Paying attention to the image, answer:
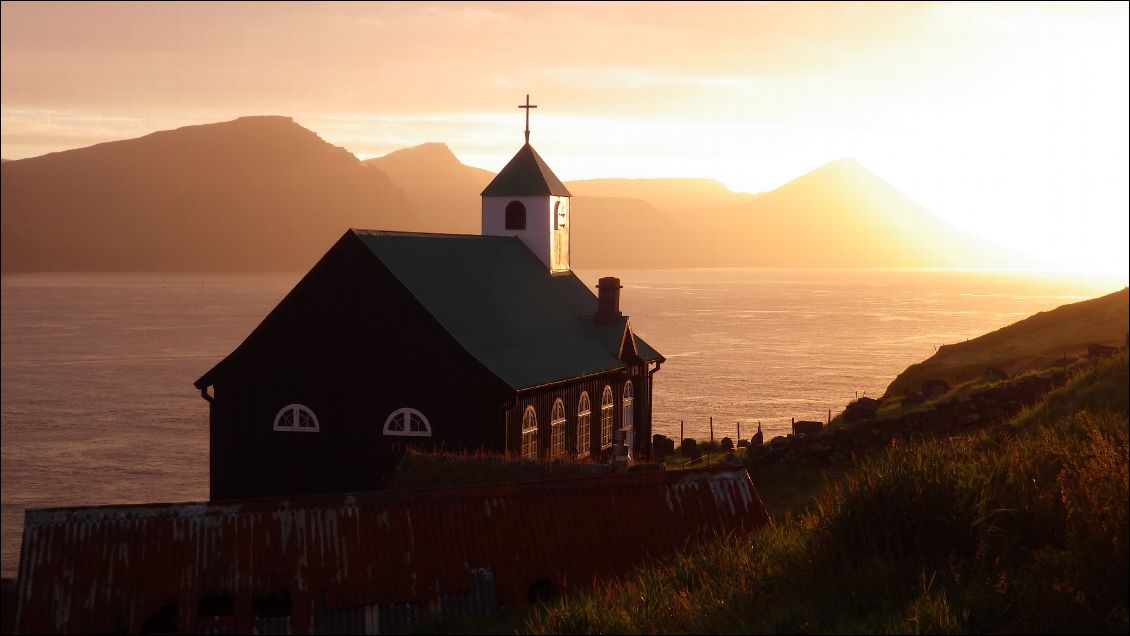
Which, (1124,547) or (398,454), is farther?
(398,454)

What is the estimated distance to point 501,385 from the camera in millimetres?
31344

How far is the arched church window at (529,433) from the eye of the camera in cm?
3278

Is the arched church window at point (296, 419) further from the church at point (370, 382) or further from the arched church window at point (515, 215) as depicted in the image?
the arched church window at point (515, 215)

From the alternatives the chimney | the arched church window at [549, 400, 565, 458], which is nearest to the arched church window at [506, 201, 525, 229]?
the chimney

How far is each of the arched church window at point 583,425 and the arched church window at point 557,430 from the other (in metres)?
1.28

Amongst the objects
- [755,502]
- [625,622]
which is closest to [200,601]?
[625,622]

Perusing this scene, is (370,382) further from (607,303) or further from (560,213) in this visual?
(560,213)

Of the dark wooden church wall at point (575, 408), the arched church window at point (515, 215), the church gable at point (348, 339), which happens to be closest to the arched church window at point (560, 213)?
the arched church window at point (515, 215)

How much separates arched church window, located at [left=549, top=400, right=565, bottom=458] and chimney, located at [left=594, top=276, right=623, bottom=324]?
7026 mm

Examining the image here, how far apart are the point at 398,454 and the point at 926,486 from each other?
19.8 m

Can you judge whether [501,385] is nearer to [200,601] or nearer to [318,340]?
[318,340]

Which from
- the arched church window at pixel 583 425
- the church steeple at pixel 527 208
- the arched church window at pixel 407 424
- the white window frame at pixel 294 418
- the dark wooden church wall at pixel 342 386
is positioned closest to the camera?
the dark wooden church wall at pixel 342 386

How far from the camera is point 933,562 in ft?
44.6

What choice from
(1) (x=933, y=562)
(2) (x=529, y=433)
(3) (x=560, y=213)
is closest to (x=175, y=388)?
(3) (x=560, y=213)
